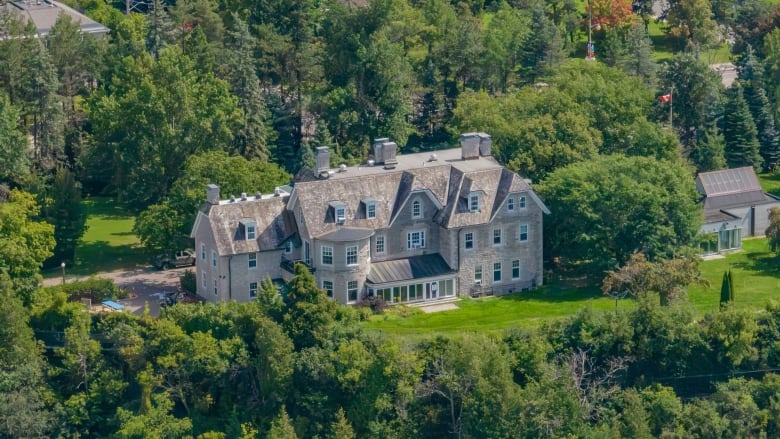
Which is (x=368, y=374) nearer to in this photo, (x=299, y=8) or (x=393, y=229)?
(x=393, y=229)

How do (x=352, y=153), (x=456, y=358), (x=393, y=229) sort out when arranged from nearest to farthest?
(x=456, y=358)
(x=393, y=229)
(x=352, y=153)

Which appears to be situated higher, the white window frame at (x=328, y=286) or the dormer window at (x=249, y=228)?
the dormer window at (x=249, y=228)

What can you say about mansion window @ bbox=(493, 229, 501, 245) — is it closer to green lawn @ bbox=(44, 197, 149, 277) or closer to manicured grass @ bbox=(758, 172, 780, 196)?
green lawn @ bbox=(44, 197, 149, 277)

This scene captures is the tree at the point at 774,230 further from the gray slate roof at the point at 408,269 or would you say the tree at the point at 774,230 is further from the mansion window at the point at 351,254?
the mansion window at the point at 351,254

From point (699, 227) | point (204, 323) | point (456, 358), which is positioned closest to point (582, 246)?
point (699, 227)

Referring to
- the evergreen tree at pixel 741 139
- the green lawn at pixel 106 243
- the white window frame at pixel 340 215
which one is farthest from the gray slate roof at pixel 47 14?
the evergreen tree at pixel 741 139
